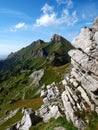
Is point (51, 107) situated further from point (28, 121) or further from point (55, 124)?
point (55, 124)

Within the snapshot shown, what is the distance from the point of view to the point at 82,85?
4662 centimetres

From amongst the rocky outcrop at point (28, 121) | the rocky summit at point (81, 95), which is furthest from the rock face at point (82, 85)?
the rocky outcrop at point (28, 121)

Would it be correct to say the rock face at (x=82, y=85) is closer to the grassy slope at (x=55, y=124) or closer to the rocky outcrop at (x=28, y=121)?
the grassy slope at (x=55, y=124)

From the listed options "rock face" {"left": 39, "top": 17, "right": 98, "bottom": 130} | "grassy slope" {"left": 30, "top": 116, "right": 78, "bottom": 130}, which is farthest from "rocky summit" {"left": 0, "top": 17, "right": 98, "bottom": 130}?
"grassy slope" {"left": 30, "top": 116, "right": 78, "bottom": 130}

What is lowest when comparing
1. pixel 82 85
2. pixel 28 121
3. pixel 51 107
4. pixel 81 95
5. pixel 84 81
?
pixel 28 121

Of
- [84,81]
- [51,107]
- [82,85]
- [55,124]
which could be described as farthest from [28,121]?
[84,81]

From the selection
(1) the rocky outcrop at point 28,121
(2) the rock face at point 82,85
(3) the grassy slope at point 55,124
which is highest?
(2) the rock face at point 82,85

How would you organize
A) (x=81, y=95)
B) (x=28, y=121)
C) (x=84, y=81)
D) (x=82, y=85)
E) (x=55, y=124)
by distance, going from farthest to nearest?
1. (x=28, y=121)
2. (x=82, y=85)
3. (x=81, y=95)
4. (x=84, y=81)
5. (x=55, y=124)

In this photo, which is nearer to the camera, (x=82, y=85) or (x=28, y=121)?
(x=82, y=85)

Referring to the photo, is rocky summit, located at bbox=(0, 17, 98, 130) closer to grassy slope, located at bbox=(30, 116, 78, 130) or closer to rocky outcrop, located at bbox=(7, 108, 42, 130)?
rocky outcrop, located at bbox=(7, 108, 42, 130)

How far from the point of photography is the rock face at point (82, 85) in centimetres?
4094

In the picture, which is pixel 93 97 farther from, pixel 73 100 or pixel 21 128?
pixel 21 128

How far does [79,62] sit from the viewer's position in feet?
149

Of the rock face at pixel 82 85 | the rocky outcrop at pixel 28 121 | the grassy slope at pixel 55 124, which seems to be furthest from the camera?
the rocky outcrop at pixel 28 121
